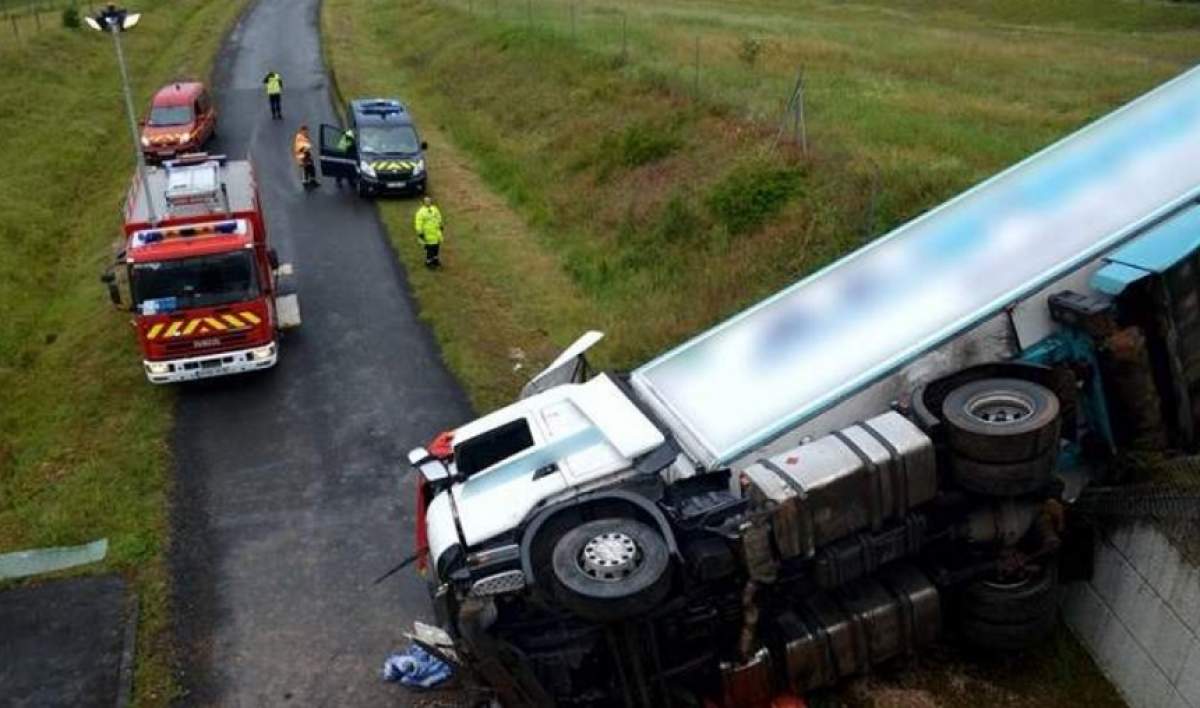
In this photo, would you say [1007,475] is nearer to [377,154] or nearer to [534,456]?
[534,456]

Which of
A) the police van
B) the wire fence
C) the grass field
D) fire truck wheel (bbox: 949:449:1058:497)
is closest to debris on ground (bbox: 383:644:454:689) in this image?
the grass field

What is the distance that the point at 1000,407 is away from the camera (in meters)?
8.66

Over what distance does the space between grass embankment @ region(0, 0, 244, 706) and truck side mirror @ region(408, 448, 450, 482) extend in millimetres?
3191

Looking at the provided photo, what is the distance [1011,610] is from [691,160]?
49.4 ft

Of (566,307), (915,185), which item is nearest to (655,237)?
(566,307)

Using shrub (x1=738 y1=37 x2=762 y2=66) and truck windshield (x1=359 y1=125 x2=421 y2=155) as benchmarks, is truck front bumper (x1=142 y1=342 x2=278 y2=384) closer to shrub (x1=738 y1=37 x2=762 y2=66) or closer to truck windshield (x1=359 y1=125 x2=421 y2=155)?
truck windshield (x1=359 y1=125 x2=421 y2=155)

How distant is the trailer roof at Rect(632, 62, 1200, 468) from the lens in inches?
362

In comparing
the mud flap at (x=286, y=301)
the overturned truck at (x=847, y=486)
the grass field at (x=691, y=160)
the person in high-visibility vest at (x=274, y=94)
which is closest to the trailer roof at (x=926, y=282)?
the overturned truck at (x=847, y=486)

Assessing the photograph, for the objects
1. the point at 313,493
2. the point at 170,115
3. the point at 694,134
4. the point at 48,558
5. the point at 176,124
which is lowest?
the point at 176,124

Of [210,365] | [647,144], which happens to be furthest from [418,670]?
[647,144]

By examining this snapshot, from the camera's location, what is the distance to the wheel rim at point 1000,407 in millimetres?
8500

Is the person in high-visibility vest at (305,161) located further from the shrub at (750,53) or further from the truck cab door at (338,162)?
the shrub at (750,53)

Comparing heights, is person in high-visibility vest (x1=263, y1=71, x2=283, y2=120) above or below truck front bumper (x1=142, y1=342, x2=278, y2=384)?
below

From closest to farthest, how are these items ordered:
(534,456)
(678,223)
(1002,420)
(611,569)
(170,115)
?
(611,569)
(1002,420)
(534,456)
(678,223)
(170,115)
